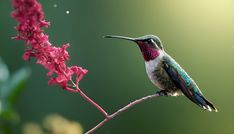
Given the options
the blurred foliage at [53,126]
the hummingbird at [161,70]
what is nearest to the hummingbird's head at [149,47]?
the hummingbird at [161,70]

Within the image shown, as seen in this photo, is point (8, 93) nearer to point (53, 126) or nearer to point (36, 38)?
point (36, 38)

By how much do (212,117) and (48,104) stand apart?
712 mm

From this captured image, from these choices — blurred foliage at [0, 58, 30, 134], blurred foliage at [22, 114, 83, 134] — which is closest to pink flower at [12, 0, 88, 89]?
blurred foliage at [0, 58, 30, 134]

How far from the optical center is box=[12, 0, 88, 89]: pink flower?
997 mm

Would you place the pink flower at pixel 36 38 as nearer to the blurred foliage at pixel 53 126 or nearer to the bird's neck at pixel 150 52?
the bird's neck at pixel 150 52

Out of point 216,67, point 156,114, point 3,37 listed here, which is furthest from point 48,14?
point 216,67

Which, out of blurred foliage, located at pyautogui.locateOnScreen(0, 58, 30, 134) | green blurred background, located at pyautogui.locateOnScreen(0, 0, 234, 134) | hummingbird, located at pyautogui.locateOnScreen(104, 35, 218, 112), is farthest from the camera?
green blurred background, located at pyautogui.locateOnScreen(0, 0, 234, 134)

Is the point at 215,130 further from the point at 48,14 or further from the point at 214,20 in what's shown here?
the point at 48,14

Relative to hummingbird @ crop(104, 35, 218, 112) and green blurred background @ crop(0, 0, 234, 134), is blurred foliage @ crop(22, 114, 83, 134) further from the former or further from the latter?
hummingbird @ crop(104, 35, 218, 112)

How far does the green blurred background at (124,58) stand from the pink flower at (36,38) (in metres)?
0.67

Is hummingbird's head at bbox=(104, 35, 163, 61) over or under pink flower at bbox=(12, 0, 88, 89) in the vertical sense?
under

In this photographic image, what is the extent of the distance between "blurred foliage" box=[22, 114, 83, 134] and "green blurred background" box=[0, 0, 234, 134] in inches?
1.1

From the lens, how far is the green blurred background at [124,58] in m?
1.82

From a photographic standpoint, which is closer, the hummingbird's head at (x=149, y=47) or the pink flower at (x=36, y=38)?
the pink flower at (x=36, y=38)
